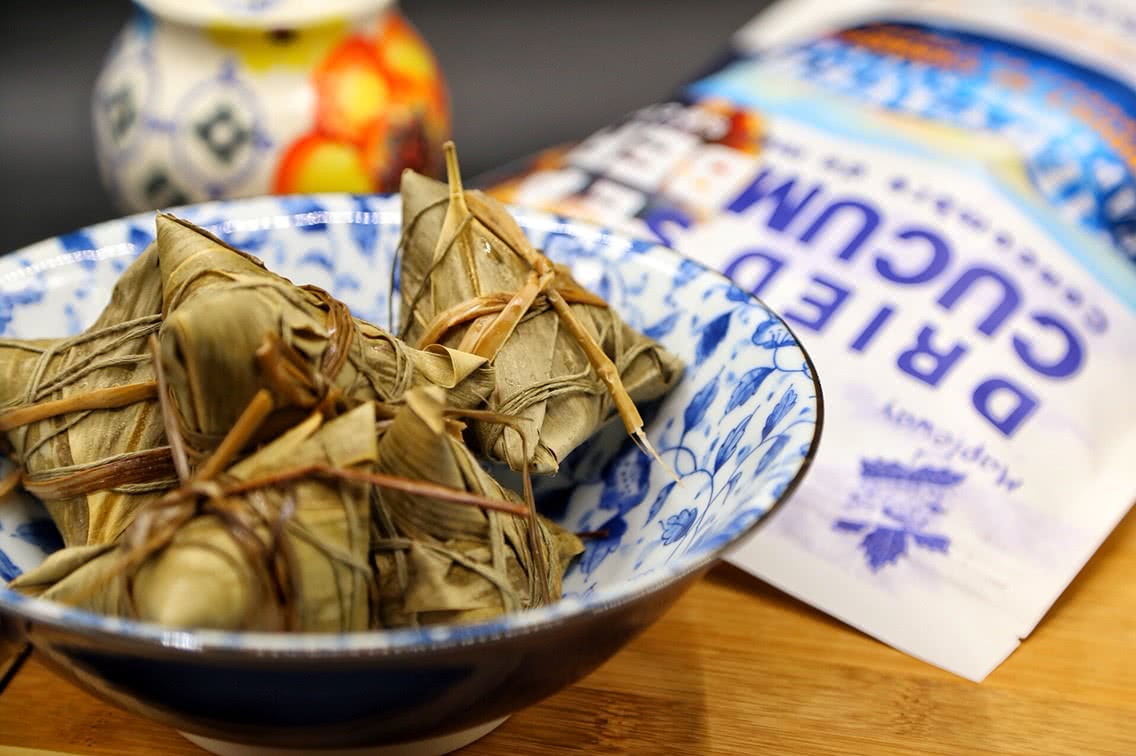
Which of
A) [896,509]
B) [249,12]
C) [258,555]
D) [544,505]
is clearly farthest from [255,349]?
[249,12]

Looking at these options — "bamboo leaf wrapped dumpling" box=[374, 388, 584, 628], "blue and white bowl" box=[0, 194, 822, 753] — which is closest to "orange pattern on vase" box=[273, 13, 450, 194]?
"blue and white bowl" box=[0, 194, 822, 753]

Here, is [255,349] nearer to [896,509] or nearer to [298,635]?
[298,635]

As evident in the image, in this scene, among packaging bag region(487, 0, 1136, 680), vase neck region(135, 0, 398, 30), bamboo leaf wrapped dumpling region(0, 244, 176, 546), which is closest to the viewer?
bamboo leaf wrapped dumpling region(0, 244, 176, 546)

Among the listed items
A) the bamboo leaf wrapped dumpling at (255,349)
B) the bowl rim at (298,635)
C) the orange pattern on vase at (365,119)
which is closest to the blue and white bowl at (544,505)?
the bowl rim at (298,635)

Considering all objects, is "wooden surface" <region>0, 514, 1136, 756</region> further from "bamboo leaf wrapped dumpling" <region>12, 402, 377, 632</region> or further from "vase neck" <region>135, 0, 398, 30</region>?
"vase neck" <region>135, 0, 398, 30</region>

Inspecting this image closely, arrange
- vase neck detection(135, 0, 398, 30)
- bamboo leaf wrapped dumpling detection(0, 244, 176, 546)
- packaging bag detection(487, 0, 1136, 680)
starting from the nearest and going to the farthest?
1. bamboo leaf wrapped dumpling detection(0, 244, 176, 546)
2. packaging bag detection(487, 0, 1136, 680)
3. vase neck detection(135, 0, 398, 30)

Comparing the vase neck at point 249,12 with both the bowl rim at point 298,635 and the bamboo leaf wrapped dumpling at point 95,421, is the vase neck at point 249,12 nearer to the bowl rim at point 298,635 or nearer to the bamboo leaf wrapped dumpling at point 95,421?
the bamboo leaf wrapped dumpling at point 95,421

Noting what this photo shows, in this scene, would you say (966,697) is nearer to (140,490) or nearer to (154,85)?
(140,490)
